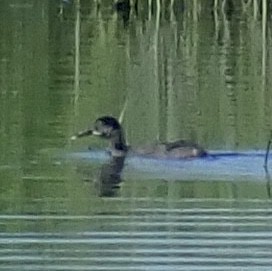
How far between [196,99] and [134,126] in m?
2.09

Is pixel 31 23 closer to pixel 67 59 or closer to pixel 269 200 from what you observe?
pixel 67 59

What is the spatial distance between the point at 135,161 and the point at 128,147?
43 centimetres

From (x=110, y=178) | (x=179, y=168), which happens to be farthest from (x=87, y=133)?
(x=110, y=178)

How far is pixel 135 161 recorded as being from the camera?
48.1 ft

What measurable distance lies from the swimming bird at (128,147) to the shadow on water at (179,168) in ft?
0.19

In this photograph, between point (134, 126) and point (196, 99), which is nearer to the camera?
point (134, 126)

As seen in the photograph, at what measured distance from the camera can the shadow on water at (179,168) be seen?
1368 centimetres

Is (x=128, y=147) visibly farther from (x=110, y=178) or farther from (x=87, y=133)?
(x=110, y=178)

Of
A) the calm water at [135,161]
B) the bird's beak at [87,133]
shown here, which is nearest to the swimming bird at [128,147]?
the bird's beak at [87,133]

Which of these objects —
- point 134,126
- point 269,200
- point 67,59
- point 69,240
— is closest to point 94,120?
point 134,126

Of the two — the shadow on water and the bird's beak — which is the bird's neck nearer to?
the shadow on water

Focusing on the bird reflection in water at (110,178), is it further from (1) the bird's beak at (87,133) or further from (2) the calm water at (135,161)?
(1) the bird's beak at (87,133)

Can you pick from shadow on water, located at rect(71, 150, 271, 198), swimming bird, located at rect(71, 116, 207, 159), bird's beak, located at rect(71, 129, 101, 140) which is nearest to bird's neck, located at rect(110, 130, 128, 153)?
swimming bird, located at rect(71, 116, 207, 159)

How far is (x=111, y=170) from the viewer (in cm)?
1432
